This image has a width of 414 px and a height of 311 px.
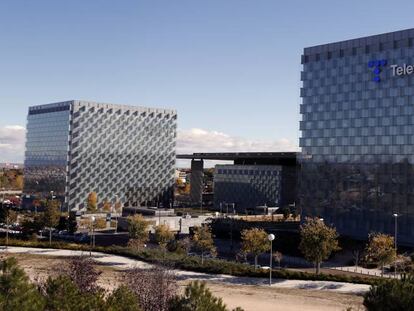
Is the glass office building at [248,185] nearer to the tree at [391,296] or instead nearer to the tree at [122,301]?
the tree at [391,296]

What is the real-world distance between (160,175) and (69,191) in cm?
3808

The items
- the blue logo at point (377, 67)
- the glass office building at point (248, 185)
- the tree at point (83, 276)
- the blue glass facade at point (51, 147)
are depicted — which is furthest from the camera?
the blue glass facade at point (51, 147)

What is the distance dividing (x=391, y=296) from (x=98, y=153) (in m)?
159

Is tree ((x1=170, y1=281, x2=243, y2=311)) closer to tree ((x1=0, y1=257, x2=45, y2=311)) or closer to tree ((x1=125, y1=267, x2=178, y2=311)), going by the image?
tree ((x1=0, y1=257, x2=45, y2=311))

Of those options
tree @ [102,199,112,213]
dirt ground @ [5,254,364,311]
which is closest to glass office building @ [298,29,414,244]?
dirt ground @ [5,254,364,311]

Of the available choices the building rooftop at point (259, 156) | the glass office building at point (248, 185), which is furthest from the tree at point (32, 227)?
the glass office building at point (248, 185)

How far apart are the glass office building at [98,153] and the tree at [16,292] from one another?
5738 inches

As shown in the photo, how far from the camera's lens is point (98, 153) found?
181250mm

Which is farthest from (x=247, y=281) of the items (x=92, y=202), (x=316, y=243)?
(x=92, y=202)

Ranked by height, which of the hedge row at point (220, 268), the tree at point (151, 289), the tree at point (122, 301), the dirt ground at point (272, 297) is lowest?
the dirt ground at point (272, 297)

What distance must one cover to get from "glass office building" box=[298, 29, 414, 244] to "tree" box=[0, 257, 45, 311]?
82.9 metres

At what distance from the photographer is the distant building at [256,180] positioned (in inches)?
6752

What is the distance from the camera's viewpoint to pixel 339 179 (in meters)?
110

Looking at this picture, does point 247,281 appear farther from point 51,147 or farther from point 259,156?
point 51,147
